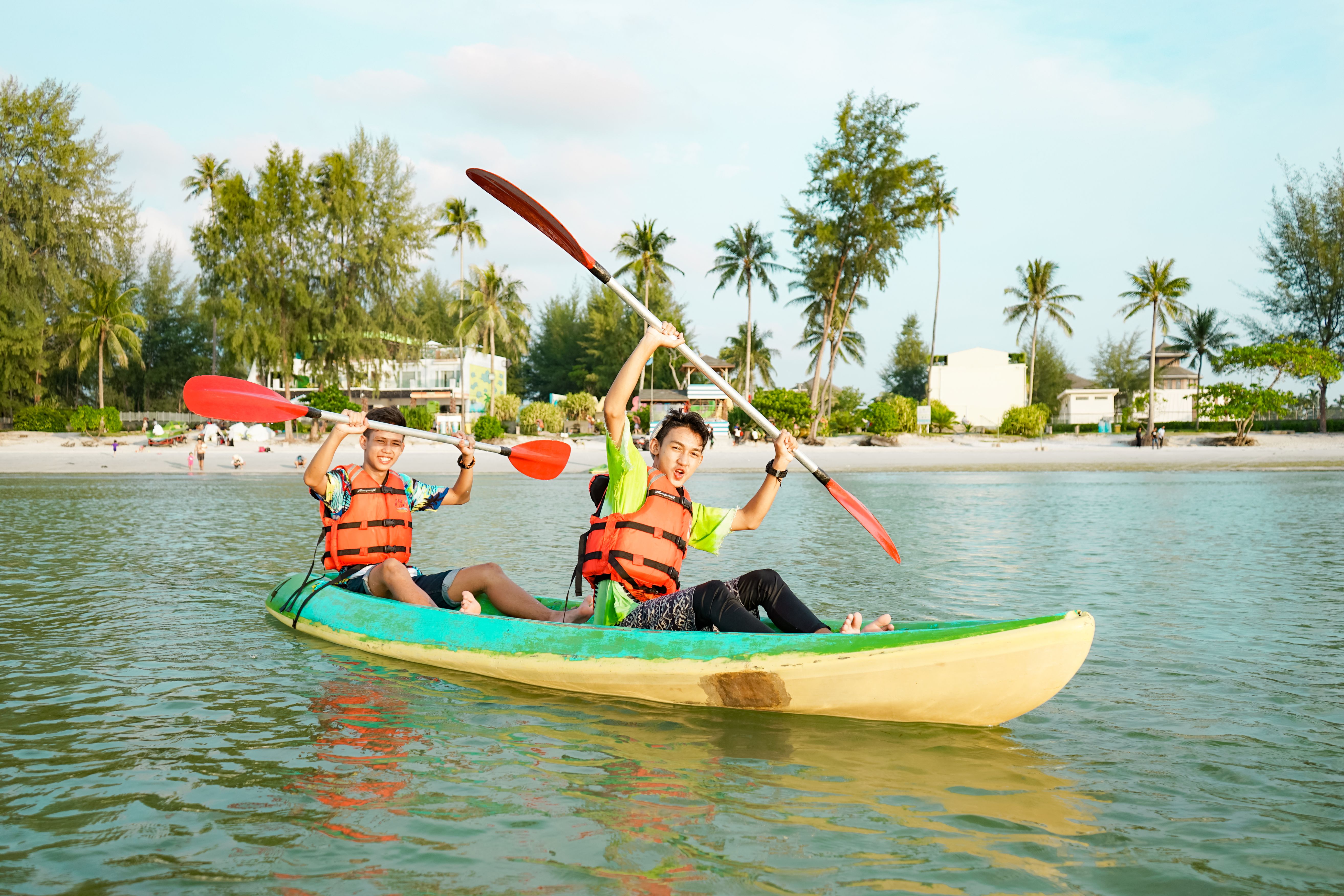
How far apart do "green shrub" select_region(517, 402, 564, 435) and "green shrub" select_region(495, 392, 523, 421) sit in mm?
733

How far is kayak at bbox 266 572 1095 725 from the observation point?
11.7ft

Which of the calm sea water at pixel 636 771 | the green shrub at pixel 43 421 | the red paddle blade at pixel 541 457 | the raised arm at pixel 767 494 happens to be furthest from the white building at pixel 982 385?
the raised arm at pixel 767 494

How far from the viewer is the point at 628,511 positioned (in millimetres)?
4148

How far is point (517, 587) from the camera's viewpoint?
5008mm

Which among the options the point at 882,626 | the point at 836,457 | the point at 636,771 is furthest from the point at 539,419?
the point at 636,771

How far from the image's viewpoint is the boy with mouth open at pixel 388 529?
16.5 feet

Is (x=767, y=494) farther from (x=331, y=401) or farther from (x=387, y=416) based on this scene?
(x=331, y=401)

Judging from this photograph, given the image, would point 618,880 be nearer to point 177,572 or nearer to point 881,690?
point 881,690

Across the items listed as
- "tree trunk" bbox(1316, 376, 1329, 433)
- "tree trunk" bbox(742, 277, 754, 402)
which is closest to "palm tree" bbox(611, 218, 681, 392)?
"tree trunk" bbox(742, 277, 754, 402)

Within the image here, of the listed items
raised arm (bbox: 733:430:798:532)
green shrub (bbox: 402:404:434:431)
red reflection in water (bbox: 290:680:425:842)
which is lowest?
Answer: red reflection in water (bbox: 290:680:425:842)

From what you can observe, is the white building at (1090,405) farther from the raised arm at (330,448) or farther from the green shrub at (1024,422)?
the raised arm at (330,448)

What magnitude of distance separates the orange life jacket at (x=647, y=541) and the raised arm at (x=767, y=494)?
11.4 inches

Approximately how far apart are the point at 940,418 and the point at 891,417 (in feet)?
17.4

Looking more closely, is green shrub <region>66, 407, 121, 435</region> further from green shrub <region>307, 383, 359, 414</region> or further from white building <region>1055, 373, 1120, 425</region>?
white building <region>1055, 373, 1120, 425</region>
